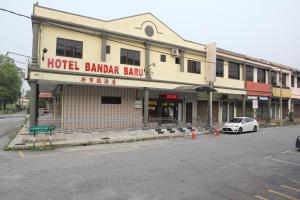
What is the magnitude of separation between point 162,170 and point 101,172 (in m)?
2.14

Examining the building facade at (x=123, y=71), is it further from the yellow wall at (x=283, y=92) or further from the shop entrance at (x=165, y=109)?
the yellow wall at (x=283, y=92)

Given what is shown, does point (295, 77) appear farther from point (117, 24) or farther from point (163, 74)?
point (117, 24)

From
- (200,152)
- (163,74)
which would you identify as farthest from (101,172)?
(163,74)

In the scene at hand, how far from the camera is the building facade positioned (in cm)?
1695

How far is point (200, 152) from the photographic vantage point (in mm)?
12055

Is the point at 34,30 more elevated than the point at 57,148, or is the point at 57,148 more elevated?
the point at 34,30

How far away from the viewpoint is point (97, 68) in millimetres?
18453

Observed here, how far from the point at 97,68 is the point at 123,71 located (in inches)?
92.5

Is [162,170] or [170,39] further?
[170,39]

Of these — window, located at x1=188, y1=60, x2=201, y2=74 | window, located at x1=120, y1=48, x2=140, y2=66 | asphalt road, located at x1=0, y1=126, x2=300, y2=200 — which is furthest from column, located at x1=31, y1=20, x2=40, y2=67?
window, located at x1=188, y1=60, x2=201, y2=74

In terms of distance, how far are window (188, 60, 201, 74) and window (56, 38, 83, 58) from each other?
11583 mm

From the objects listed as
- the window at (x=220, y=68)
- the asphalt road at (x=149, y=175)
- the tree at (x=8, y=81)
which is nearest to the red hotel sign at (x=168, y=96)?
the window at (x=220, y=68)

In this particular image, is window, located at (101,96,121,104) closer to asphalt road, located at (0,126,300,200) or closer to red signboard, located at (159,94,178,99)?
red signboard, located at (159,94,178,99)

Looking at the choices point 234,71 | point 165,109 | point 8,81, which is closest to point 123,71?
point 165,109
